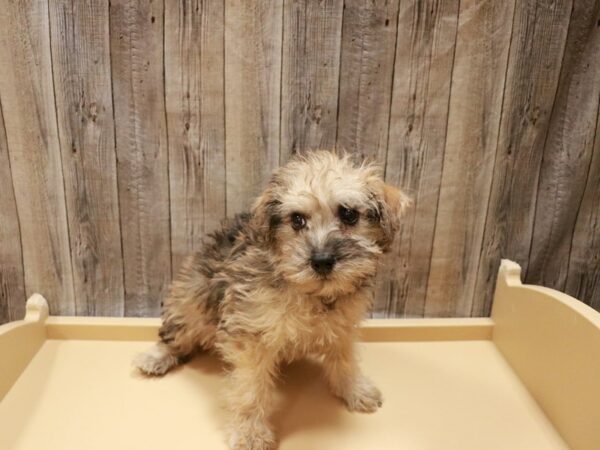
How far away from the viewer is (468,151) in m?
2.21

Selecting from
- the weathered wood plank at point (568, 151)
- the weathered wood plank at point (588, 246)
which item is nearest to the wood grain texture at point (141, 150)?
the weathered wood plank at point (568, 151)

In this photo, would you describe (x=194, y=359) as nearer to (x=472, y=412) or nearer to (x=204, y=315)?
(x=204, y=315)

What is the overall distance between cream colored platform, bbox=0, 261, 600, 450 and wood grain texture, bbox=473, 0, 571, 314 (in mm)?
107

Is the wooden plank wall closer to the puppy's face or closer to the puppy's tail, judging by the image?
the puppy's tail

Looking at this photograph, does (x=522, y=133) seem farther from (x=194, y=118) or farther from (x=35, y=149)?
(x=35, y=149)

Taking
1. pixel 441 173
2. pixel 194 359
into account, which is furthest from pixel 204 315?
pixel 441 173

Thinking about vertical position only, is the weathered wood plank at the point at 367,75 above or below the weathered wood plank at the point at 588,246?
above

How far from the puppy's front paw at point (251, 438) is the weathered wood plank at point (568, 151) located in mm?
1412

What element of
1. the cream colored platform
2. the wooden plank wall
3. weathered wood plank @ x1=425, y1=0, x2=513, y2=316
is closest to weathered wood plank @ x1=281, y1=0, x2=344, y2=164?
the wooden plank wall

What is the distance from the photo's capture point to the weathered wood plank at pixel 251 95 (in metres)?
2.01

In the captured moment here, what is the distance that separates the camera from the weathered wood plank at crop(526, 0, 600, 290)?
2088mm

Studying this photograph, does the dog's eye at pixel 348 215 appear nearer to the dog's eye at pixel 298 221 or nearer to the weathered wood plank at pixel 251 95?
the dog's eye at pixel 298 221

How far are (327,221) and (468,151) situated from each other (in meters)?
0.91

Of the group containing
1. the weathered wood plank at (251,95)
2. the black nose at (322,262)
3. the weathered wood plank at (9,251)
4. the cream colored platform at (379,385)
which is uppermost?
the weathered wood plank at (251,95)
